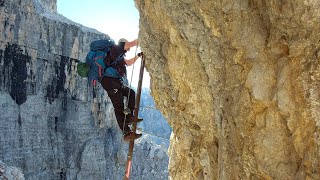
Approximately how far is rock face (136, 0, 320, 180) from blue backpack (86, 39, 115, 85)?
4.73ft

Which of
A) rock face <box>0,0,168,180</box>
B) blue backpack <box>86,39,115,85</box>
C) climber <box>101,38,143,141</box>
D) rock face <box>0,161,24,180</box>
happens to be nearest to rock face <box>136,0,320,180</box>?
climber <box>101,38,143,141</box>

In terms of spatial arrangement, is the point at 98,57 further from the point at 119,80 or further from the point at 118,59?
the point at 119,80

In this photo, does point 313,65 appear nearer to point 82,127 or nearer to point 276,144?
point 276,144

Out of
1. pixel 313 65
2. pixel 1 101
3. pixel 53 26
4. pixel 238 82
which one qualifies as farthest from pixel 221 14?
pixel 53 26

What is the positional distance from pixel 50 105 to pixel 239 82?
20.4 meters

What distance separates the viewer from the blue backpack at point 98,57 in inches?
220

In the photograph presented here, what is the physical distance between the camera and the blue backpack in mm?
5594

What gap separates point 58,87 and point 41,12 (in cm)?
470

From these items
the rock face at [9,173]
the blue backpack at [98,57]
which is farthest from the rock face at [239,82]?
the rock face at [9,173]

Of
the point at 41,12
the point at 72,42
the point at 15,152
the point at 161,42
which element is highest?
the point at 41,12

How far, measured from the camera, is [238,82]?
308cm

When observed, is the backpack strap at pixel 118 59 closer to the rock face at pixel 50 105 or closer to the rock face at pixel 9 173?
the rock face at pixel 9 173

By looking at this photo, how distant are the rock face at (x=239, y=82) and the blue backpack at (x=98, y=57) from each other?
1.44 meters

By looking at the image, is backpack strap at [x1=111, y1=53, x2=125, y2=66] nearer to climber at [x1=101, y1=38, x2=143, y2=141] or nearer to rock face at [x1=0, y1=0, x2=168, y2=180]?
climber at [x1=101, y1=38, x2=143, y2=141]
